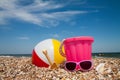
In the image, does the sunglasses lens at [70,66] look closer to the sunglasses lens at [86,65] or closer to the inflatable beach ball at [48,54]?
the sunglasses lens at [86,65]

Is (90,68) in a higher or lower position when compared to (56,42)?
lower

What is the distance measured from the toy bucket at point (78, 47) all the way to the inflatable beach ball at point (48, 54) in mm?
896

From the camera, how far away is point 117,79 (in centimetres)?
525

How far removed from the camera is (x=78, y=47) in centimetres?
596

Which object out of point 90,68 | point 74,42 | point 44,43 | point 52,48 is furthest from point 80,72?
point 44,43

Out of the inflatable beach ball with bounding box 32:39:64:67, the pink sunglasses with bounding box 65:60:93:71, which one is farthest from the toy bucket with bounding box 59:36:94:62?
the inflatable beach ball with bounding box 32:39:64:67

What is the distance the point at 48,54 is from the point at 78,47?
1.36 meters

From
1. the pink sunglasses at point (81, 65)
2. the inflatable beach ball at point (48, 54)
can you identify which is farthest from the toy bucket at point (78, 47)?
the inflatable beach ball at point (48, 54)

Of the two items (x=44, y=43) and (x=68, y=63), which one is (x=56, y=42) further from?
(x=68, y=63)

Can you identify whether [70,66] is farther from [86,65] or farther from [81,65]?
[86,65]

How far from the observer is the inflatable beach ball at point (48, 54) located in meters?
6.88

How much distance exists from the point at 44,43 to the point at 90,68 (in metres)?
2.08

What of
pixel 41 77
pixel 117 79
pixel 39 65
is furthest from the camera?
pixel 39 65

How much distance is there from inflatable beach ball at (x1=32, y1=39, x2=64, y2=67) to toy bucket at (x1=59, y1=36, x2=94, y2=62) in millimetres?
896
